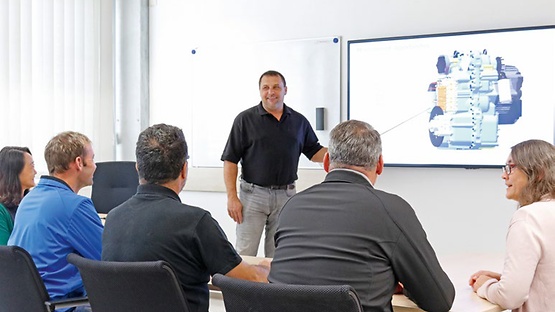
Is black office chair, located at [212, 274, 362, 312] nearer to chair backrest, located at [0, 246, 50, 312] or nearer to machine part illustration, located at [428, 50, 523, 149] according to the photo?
chair backrest, located at [0, 246, 50, 312]

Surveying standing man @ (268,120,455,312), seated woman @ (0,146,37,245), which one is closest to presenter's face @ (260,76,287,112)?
seated woman @ (0,146,37,245)

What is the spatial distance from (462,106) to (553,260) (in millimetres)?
2634

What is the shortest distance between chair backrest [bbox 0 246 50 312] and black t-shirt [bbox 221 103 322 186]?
2284 mm

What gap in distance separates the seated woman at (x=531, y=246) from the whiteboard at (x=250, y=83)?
2.94 m

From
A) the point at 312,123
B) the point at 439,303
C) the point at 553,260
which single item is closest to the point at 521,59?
the point at 312,123

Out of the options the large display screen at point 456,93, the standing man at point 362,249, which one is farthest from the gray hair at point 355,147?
the large display screen at point 456,93

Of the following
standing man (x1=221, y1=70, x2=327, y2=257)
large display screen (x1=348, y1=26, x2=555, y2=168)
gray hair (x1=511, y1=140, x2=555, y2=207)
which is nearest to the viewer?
gray hair (x1=511, y1=140, x2=555, y2=207)

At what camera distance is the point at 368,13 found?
16.7 feet

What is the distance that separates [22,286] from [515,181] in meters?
1.78

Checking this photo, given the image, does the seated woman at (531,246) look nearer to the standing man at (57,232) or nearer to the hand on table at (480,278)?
the hand on table at (480,278)

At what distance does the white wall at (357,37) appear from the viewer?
470 cm

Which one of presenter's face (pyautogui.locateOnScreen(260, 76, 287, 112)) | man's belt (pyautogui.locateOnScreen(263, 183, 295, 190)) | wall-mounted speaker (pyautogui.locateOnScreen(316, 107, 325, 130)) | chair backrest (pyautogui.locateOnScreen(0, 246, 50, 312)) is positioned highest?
presenter's face (pyautogui.locateOnScreen(260, 76, 287, 112))

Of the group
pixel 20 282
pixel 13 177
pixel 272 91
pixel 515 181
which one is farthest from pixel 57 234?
pixel 272 91

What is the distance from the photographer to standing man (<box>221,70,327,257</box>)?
4598 millimetres
